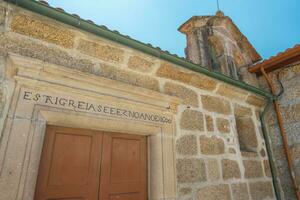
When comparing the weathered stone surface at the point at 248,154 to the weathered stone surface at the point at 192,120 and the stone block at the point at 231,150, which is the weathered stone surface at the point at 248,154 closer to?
the stone block at the point at 231,150

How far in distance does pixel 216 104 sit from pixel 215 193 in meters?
1.25

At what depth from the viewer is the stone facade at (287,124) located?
3508 millimetres

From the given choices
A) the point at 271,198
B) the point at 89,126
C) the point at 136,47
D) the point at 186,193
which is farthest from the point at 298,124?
the point at 89,126

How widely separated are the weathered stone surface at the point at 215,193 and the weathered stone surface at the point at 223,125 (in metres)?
0.77

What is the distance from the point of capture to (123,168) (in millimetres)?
2158

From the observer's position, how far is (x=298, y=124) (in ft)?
11.7

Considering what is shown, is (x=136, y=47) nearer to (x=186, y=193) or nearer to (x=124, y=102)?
(x=124, y=102)

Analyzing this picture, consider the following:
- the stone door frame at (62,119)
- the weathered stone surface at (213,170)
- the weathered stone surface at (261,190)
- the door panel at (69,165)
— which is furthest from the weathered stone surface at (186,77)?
the weathered stone surface at (261,190)

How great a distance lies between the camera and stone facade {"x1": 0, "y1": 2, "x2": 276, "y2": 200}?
5.44 ft

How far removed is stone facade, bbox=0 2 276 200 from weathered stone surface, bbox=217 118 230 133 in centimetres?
2

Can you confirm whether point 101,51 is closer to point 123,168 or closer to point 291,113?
point 123,168

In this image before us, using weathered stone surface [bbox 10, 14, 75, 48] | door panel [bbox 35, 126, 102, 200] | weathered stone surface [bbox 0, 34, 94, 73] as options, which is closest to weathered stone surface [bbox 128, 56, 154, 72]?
weathered stone surface [bbox 0, 34, 94, 73]

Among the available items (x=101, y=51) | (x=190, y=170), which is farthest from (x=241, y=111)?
(x=101, y=51)

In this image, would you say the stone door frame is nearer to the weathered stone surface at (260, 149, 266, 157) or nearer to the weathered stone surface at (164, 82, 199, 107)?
the weathered stone surface at (164, 82, 199, 107)
